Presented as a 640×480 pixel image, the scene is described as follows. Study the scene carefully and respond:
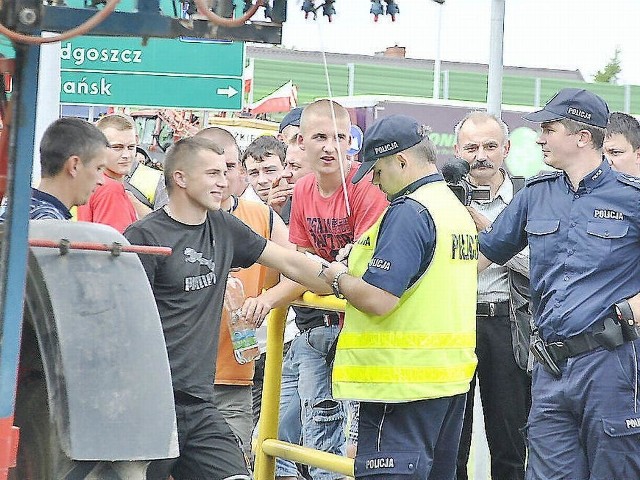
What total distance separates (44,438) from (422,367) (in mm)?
2206

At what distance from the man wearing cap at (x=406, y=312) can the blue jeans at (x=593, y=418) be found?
43cm

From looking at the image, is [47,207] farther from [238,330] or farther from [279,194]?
[279,194]

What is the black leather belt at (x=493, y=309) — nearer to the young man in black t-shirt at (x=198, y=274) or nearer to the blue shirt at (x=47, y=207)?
the young man in black t-shirt at (x=198, y=274)

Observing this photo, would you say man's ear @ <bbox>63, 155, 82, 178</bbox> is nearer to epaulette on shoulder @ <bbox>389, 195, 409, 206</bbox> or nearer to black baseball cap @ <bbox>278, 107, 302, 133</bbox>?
epaulette on shoulder @ <bbox>389, 195, 409, 206</bbox>

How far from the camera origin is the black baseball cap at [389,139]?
5246 mm

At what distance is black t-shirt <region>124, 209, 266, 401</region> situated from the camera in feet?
16.8

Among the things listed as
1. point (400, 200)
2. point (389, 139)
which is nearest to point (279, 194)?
point (389, 139)

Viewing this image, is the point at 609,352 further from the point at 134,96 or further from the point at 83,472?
the point at 134,96

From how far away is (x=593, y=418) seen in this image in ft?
17.2

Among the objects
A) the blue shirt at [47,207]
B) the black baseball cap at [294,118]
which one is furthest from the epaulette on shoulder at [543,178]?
the black baseball cap at [294,118]

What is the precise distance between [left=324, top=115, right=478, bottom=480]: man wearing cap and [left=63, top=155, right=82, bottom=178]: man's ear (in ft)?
3.70

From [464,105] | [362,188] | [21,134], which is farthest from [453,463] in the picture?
[464,105]

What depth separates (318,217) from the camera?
624cm

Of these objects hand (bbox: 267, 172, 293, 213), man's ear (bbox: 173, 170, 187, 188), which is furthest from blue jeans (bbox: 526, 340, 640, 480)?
hand (bbox: 267, 172, 293, 213)
